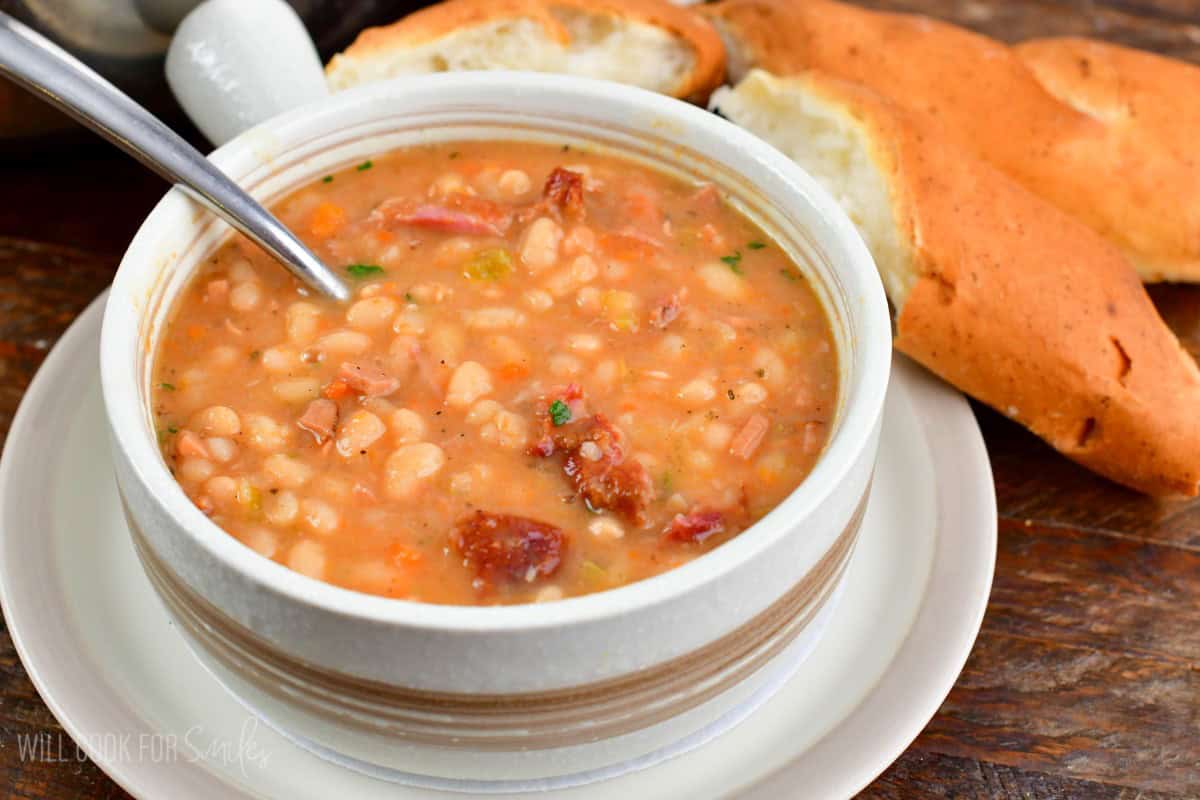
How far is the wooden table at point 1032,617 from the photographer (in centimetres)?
225

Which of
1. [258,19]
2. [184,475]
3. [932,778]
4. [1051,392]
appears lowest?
[932,778]

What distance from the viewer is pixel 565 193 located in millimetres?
2543

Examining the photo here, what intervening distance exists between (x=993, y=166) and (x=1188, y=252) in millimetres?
508

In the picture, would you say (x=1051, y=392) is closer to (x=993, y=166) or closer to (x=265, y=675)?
(x=993, y=166)

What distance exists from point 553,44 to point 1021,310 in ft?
3.96

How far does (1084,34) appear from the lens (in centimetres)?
385

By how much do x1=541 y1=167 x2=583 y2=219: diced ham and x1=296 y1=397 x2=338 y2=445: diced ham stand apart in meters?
0.64

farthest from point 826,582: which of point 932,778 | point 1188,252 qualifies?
point 1188,252

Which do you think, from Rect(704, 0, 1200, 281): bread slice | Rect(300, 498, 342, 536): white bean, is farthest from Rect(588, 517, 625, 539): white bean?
Rect(704, 0, 1200, 281): bread slice

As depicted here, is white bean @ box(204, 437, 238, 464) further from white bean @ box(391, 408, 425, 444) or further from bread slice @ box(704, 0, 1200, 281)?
bread slice @ box(704, 0, 1200, 281)

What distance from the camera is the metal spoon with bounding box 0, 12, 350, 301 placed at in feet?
7.22

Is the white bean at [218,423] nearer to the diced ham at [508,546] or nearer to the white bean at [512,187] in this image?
the diced ham at [508,546]

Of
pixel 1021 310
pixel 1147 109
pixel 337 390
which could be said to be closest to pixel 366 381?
pixel 337 390

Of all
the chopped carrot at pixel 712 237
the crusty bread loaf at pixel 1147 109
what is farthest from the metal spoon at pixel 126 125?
the crusty bread loaf at pixel 1147 109
